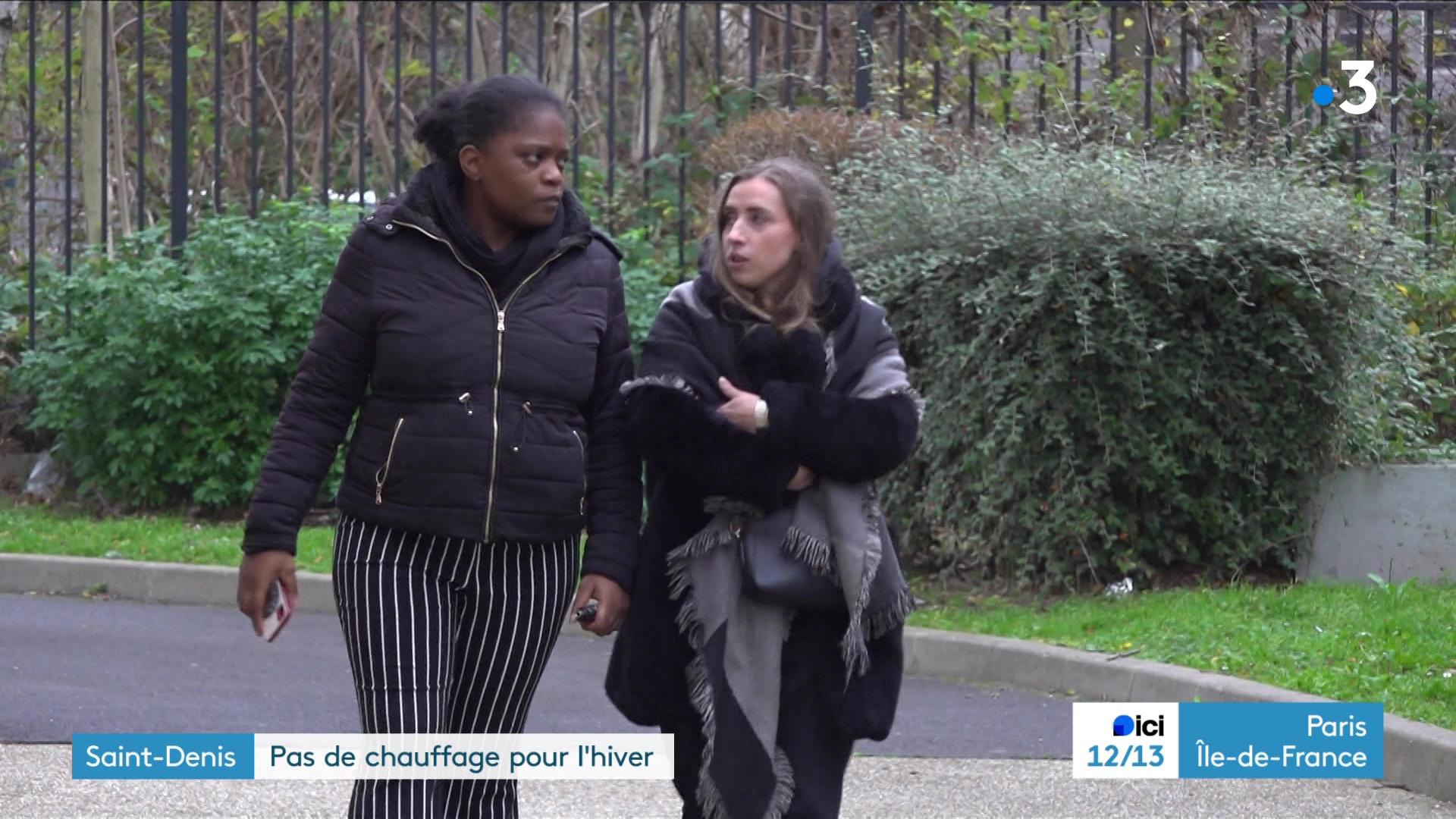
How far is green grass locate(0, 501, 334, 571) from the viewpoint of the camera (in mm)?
8633

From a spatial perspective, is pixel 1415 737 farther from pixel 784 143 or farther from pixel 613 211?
pixel 613 211

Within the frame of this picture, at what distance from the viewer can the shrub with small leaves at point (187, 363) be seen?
9.38 m

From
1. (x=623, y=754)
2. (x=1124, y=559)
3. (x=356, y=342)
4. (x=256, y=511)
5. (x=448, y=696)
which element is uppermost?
(x=356, y=342)

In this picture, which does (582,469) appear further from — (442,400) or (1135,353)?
(1135,353)

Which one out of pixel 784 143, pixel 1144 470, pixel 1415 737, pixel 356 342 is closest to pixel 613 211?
pixel 784 143

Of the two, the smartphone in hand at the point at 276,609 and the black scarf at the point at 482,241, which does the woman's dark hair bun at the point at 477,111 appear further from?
the smartphone in hand at the point at 276,609

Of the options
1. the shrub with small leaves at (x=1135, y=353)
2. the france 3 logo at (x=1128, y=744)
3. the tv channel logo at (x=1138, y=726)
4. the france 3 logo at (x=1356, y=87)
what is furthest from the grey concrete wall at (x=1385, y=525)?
the france 3 logo at (x=1356, y=87)

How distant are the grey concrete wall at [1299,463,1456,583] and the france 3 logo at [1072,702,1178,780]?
6.76 ft

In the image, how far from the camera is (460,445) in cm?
344

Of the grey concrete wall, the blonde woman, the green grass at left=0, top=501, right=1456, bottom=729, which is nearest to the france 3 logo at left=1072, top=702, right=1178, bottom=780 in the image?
the green grass at left=0, top=501, right=1456, bottom=729

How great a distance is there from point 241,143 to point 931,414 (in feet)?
26.5

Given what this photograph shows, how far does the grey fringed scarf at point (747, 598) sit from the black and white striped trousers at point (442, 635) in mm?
279

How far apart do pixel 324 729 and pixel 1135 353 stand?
3513 mm

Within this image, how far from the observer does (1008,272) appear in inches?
303
